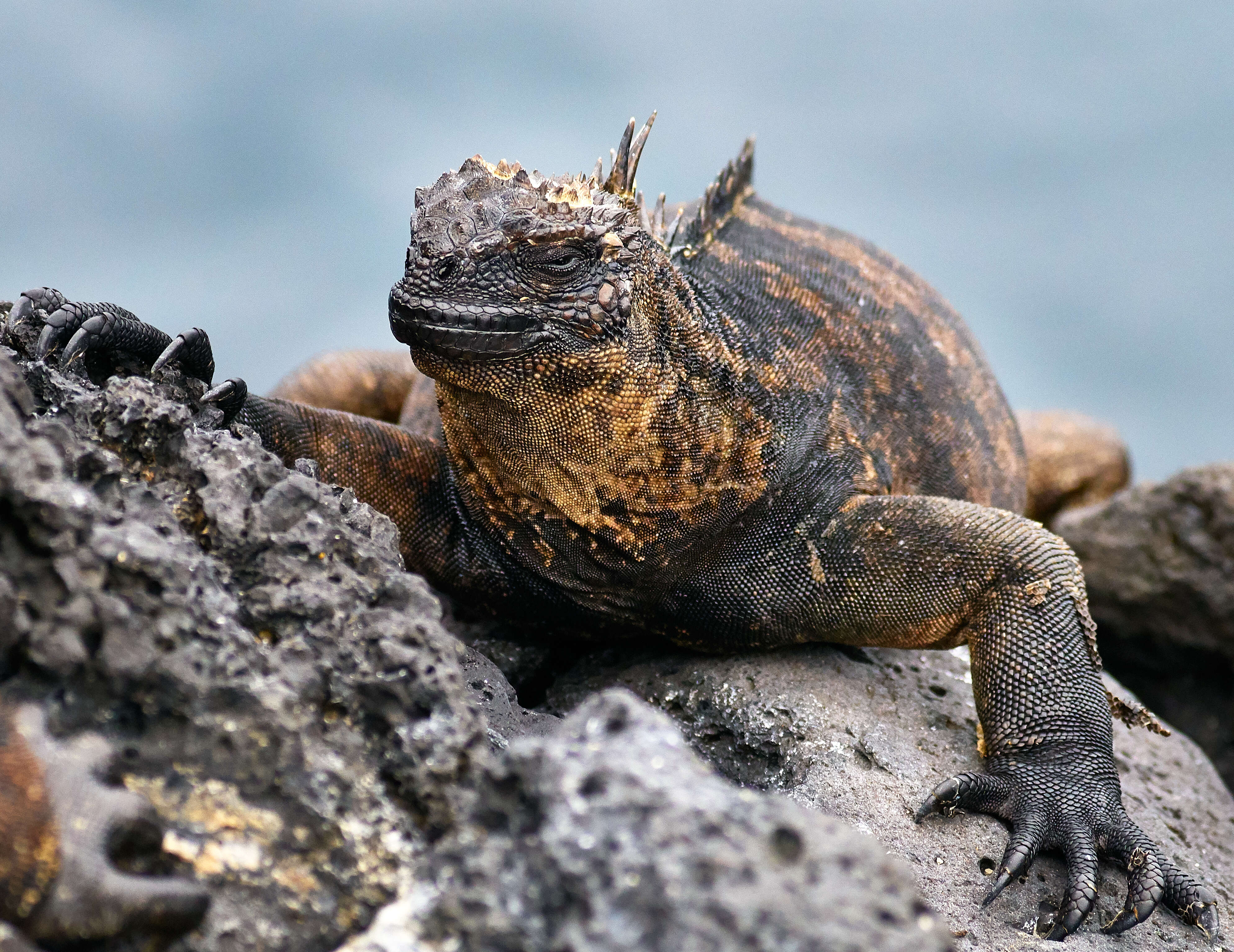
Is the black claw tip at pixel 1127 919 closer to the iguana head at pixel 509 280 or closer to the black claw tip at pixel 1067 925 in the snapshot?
the black claw tip at pixel 1067 925

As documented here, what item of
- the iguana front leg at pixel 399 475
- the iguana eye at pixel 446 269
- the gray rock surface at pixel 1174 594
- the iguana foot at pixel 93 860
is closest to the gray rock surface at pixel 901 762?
the iguana front leg at pixel 399 475

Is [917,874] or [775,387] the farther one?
[775,387]

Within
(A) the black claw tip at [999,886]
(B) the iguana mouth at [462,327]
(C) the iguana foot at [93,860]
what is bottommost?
(C) the iguana foot at [93,860]

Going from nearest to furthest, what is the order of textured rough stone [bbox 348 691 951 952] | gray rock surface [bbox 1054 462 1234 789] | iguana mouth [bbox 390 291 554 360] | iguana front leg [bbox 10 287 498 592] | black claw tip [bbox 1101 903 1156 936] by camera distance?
textured rough stone [bbox 348 691 951 952] < iguana mouth [bbox 390 291 554 360] < black claw tip [bbox 1101 903 1156 936] < iguana front leg [bbox 10 287 498 592] < gray rock surface [bbox 1054 462 1234 789]

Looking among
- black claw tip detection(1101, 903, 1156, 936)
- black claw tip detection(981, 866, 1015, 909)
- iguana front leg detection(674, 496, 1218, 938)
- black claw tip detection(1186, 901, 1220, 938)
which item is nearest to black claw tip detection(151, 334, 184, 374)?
iguana front leg detection(674, 496, 1218, 938)

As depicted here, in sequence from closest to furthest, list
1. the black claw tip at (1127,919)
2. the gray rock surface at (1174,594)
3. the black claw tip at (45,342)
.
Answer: the black claw tip at (45,342), the black claw tip at (1127,919), the gray rock surface at (1174,594)

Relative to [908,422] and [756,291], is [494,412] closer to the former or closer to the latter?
[756,291]

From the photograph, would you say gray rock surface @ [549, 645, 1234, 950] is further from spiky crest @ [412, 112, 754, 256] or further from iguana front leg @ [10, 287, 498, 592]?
spiky crest @ [412, 112, 754, 256]

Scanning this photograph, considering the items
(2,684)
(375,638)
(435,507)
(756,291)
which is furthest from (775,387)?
(2,684)
